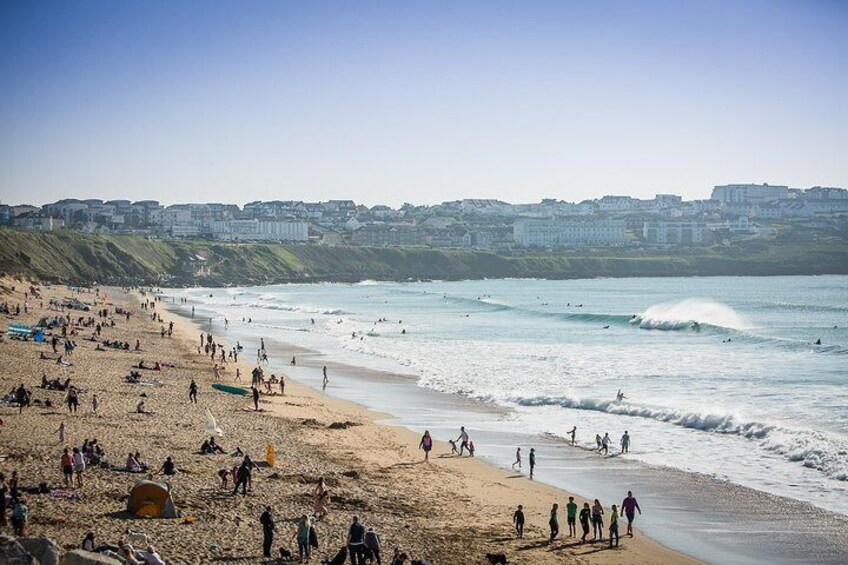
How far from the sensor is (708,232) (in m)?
194

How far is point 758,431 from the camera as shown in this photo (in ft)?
77.5

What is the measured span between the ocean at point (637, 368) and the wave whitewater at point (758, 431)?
0.05 meters

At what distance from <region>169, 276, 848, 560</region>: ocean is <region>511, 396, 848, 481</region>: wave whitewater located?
0.05 metres

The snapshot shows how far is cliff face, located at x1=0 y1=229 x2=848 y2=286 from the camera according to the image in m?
113

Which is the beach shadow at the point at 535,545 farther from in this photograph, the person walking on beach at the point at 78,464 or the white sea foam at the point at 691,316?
the white sea foam at the point at 691,316

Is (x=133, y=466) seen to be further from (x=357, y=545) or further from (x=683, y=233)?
(x=683, y=233)

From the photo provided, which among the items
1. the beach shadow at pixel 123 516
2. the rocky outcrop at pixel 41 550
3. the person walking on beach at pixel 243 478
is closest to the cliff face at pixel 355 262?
the person walking on beach at pixel 243 478

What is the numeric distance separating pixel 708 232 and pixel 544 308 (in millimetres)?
128796

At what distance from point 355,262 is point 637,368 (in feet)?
395

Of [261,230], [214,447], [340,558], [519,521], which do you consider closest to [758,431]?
[519,521]

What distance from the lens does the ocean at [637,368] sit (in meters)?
21.9

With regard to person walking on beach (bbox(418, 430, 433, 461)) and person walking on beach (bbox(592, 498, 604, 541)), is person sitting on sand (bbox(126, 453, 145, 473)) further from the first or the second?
person walking on beach (bbox(592, 498, 604, 541))

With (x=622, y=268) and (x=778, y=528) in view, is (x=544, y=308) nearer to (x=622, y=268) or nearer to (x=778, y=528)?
(x=778, y=528)

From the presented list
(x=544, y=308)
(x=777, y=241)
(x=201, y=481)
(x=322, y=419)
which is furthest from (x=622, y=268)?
(x=201, y=481)
